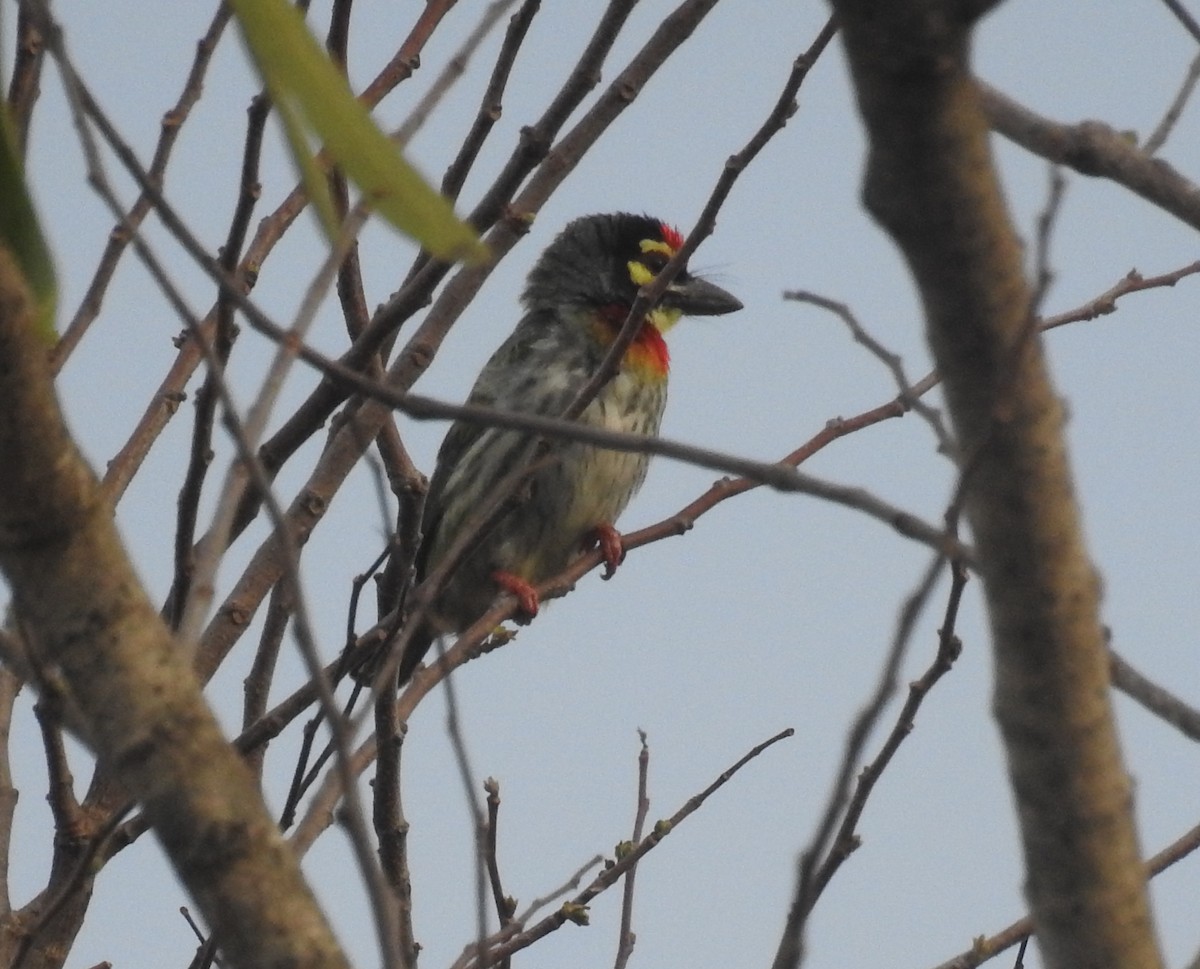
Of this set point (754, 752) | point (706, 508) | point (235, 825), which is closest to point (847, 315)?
point (235, 825)

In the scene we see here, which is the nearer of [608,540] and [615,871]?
[615,871]

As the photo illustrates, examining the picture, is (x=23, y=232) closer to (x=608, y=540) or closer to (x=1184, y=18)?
(x=1184, y=18)

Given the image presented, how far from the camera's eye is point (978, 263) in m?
1.21

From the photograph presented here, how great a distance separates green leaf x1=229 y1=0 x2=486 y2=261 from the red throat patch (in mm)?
4680

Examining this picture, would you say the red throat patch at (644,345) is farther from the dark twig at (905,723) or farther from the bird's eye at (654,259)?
the dark twig at (905,723)

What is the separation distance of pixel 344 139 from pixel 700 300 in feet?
17.4

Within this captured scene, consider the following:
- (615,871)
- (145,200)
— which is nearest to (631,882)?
(615,871)

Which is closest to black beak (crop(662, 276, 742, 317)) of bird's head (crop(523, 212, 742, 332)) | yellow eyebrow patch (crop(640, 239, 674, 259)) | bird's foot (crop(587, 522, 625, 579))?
bird's head (crop(523, 212, 742, 332))

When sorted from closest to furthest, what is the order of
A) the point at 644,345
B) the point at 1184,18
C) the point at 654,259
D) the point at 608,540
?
the point at 1184,18 → the point at 608,540 → the point at 644,345 → the point at 654,259

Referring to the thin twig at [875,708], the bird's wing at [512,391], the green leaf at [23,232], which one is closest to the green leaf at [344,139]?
the green leaf at [23,232]

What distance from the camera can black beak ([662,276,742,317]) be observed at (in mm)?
6316

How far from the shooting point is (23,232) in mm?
1228

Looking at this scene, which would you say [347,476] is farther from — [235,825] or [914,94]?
[914,94]

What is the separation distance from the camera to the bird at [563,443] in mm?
5594
